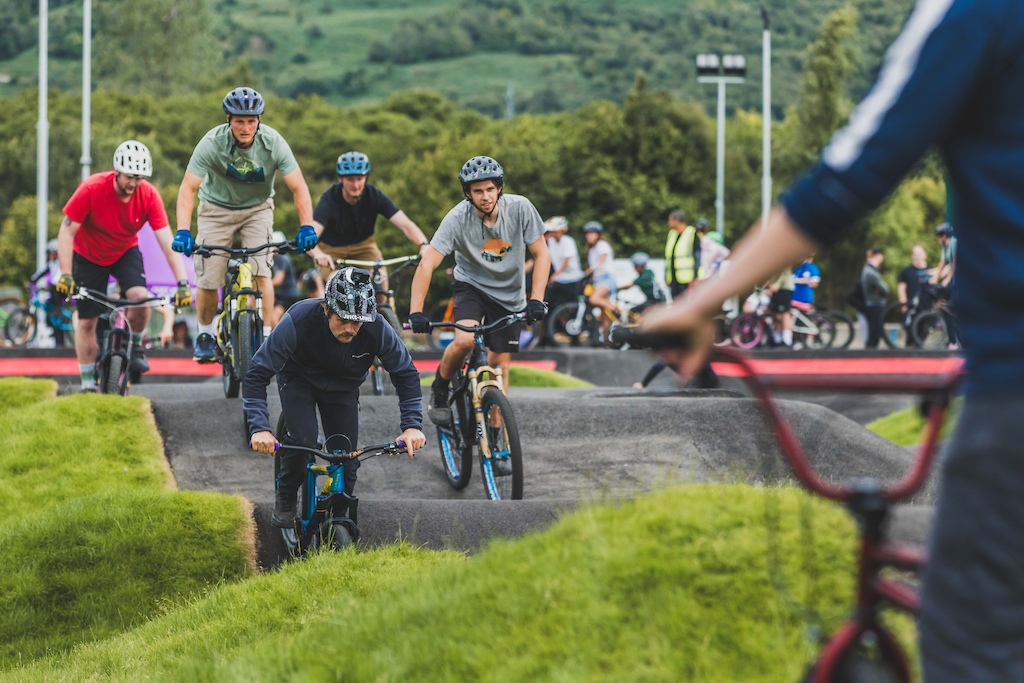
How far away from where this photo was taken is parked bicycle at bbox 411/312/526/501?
8.23 m

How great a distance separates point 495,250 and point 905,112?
21.3 feet

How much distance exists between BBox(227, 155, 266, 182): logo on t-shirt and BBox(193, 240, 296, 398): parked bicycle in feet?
1.81

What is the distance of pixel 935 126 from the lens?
2.36m

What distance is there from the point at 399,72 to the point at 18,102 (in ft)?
330

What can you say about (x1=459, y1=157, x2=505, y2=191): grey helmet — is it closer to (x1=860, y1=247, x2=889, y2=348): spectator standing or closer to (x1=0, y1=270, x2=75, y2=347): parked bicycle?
(x1=0, y1=270, x2=75, y2=347): parked bicycle

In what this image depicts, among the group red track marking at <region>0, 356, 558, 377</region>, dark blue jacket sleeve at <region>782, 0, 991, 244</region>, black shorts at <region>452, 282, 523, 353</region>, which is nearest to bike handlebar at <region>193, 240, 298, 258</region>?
black shorts at <region>452, 282, 523, 353</region>

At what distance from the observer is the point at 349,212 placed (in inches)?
450

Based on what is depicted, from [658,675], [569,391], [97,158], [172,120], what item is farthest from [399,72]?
[658,675]

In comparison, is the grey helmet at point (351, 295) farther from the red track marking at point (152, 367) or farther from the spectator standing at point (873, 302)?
the spectator standing at point (873, 302)

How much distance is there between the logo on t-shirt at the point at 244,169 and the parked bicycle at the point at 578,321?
12265 mm

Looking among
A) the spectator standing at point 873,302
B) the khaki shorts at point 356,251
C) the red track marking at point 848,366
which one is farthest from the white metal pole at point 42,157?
the khaki shorts at point 356,251

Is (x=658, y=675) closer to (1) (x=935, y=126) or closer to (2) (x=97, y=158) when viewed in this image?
(1) (x=935, y=126)

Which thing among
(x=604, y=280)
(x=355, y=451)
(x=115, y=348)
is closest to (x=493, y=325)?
(x=355, y=451)

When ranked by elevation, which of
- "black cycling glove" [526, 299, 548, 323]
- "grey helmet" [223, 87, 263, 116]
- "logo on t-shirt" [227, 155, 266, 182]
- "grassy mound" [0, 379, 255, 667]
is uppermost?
"grey helmet" [223, 87, 263, 116]
